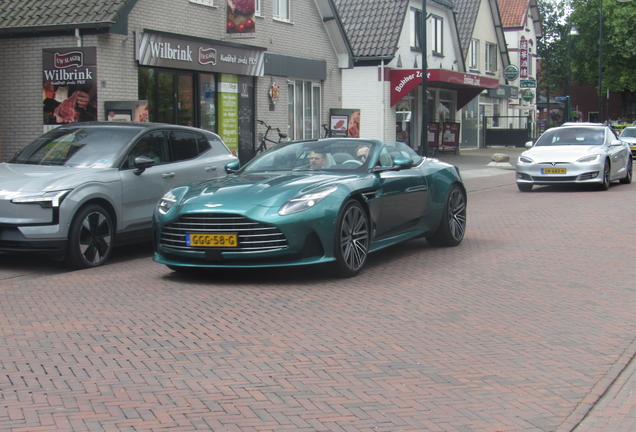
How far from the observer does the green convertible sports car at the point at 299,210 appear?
7.26 metres

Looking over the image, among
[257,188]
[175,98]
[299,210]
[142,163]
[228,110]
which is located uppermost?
[175,98]

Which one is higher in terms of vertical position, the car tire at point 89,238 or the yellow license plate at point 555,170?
the yellow license plate at point 555,170

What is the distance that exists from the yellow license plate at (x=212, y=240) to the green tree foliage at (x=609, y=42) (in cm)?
6375

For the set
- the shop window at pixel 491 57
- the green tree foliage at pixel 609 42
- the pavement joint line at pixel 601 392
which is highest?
the green tree foliage at pixel 609 42

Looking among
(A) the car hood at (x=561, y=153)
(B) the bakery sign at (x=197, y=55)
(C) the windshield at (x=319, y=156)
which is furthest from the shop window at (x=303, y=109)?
(C) the windshield at (x=319, y=156)

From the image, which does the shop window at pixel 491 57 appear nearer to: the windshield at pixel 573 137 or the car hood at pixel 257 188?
the windshield at pixel 573 137

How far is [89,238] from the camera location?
338 inches

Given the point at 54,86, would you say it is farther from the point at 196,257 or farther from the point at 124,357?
the point at 124,357

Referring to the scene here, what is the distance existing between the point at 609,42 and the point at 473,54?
94.2ft

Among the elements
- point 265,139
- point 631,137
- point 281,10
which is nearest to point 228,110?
point 265,139

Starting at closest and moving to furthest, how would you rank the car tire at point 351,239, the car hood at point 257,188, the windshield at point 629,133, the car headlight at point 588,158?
the car hood at point 257,188
the car tire at point 351,239
the car headlight at point 588,158
the windshield at point 629,133

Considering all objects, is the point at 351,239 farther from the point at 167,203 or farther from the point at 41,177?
the point at 41,177

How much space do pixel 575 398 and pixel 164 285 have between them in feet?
13.8

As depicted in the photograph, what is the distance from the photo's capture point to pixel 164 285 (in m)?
7.55
